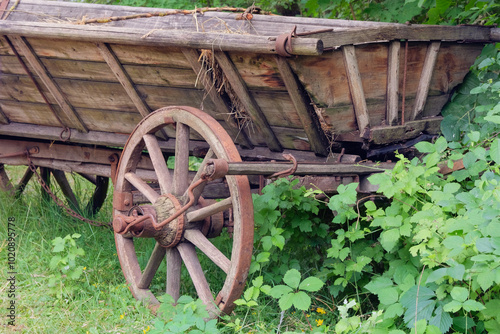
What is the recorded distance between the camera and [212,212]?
103 inches

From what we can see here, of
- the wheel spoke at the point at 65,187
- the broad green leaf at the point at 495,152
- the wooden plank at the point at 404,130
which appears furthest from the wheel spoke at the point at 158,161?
the wheel spoke at the point at 65,187

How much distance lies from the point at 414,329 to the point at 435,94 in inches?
57.5

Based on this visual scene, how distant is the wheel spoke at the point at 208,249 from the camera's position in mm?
2557

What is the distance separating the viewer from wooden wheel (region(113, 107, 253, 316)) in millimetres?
2473

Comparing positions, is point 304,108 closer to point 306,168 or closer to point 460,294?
point 306,168

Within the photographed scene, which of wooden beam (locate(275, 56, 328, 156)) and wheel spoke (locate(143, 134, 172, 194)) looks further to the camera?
wheel spoke (locate(143, 134, 172, 194))

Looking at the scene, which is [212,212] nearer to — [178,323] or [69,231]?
[178,323]

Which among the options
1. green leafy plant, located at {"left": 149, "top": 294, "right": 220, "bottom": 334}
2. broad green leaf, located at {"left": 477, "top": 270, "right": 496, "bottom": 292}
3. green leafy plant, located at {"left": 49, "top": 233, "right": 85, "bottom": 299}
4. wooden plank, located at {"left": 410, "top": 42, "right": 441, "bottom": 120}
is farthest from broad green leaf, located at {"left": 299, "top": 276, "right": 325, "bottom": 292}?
green leafy plant, located at {"left": 49, "top": 233, "right": 85, "bottom": 299}

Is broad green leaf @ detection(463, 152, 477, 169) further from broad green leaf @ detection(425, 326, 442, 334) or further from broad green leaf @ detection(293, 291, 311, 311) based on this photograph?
broad green leaf @ detection(293, 291, 311, 311)

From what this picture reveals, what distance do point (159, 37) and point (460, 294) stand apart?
1767mm

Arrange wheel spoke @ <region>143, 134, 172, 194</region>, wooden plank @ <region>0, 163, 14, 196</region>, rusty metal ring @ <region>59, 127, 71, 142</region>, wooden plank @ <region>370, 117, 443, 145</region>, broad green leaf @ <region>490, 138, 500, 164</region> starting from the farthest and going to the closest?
wooden plank @ <region>0, 163, 14, 196</region> → rusty metal ring @ <region>59, 127, 71, 142</region> → wheel spoke @ <region>143, 134, 172, 194</region> → wooden plank @ <region>370, 117, 443, 145</region> → broad green leaf @ <region>490, 138, 500, 164</region>

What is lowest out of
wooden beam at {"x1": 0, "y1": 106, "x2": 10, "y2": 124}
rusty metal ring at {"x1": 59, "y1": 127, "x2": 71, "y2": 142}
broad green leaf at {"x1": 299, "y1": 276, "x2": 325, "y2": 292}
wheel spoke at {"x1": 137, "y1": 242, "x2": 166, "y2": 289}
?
broad green leaf at {"x1": 299, "y1": 276, "x2": 325, "y2": 292}

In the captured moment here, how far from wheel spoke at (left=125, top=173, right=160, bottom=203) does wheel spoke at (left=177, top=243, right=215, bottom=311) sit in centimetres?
35

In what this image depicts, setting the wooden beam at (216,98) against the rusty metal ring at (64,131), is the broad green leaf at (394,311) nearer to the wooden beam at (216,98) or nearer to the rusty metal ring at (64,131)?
the wooden beam at (216,98)
